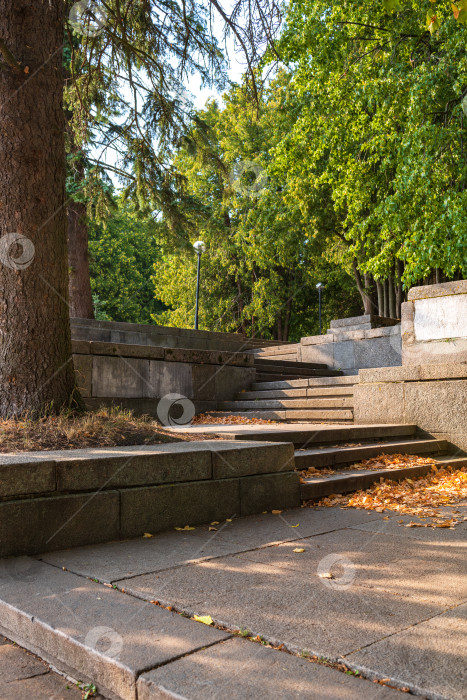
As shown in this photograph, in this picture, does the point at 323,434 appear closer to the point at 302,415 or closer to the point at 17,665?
the point at 302,415

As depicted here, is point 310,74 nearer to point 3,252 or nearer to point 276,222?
point 276,222

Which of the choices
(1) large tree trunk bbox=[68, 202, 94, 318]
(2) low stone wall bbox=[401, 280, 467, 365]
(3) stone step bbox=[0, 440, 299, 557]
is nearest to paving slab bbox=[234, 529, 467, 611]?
(3) stone step bbox=[0, 440, 299, 557]

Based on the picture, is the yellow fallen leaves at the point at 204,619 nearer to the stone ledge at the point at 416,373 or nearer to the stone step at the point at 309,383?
the stone ledge at the point at 416,373

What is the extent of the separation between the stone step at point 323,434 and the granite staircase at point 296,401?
1065 millimetres

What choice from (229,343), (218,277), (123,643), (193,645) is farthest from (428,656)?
(218,277)

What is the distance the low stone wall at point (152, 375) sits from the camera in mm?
8742

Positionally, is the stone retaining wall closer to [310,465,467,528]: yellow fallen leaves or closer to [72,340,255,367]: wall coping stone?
[72,340,255,367]: wall coping stone

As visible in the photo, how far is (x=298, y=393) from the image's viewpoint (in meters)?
10.2

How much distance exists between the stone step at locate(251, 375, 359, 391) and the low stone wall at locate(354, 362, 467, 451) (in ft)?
4.00

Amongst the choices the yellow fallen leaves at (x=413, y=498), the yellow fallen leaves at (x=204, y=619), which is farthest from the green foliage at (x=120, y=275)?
the yellow fallen leaves at (x=204, y=619)

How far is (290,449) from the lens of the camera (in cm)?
540

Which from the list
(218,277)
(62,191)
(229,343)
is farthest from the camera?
(218,277)

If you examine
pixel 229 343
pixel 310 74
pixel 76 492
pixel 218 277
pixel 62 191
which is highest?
pixel 310 74

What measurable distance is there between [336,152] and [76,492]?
46.1 feet
